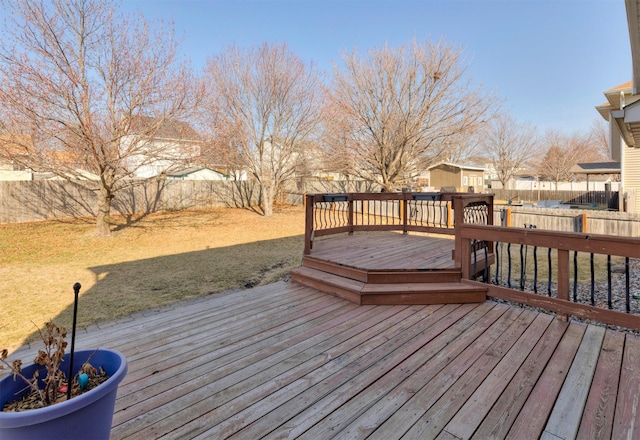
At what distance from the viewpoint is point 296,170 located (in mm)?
15461

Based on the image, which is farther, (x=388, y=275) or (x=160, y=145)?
(x=160, y=145)

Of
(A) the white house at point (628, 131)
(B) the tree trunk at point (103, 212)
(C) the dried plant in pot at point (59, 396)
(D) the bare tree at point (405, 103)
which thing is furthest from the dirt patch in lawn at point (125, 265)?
(A) the white house at point (628, 131)

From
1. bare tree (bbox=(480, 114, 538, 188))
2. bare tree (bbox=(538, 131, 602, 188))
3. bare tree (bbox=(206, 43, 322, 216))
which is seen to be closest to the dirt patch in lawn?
bare tree (bbox=(206, 43, 322, 216))

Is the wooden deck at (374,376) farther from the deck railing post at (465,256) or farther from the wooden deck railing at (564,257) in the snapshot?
the deck railing post at (465,256)

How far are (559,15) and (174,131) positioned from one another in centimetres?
1260

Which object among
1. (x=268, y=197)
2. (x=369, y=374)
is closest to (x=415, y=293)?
(x=369, y=374)

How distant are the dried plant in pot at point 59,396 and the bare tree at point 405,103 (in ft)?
40.7

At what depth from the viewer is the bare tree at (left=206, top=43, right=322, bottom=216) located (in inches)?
537

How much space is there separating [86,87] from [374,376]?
32.6 ft

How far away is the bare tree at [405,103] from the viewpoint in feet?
40.0

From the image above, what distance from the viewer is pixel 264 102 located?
548 inches

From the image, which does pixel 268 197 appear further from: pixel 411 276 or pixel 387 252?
pixel 411 276

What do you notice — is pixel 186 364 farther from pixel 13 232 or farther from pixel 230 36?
pixel 230 36

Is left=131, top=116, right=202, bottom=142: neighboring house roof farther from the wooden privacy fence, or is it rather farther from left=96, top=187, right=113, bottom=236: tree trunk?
left=96, top=187, right=113, bottom=236: tree trunk
